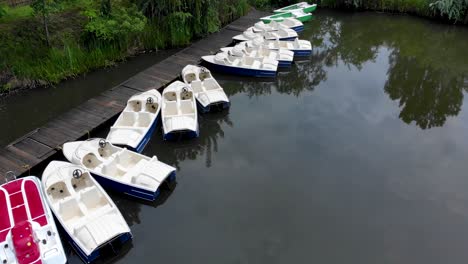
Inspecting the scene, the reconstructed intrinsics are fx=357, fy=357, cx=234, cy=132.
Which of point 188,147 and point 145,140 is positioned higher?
point 145,140

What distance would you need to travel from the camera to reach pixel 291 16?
27.2 meters

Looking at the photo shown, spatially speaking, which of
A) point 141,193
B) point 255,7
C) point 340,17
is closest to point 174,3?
point 255,7

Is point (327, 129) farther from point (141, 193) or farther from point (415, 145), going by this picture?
point (141, 193)

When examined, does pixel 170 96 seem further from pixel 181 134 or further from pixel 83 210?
pixel 83 210

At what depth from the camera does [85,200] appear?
37.0ft

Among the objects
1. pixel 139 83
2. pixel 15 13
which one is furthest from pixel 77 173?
pixel 15 13

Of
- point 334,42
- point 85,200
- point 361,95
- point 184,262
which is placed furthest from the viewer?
point 334,42

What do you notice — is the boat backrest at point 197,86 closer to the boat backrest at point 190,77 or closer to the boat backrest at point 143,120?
the boat backrest at point 190,77

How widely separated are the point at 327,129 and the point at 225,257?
26.1 ft

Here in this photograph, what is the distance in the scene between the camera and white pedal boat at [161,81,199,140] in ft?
48.1

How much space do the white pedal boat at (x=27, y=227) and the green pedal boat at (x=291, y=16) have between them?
19.6 m

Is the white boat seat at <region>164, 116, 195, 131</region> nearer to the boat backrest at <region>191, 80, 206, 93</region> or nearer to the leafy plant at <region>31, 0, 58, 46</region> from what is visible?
the boat backrest at <region>191, 80, 206, 93</region>

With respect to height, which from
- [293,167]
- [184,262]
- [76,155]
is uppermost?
[76,155]

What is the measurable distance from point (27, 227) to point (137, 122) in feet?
20.6
